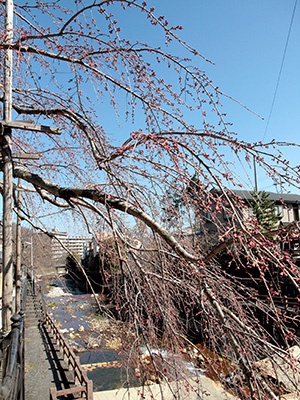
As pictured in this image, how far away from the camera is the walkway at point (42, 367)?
677cm

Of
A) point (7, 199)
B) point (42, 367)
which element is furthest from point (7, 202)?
point (42, 367)

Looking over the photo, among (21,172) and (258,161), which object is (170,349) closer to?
(258,161)

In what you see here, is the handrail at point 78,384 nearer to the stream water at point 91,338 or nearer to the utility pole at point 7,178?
the stream water at point 91,338

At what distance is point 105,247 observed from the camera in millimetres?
3219

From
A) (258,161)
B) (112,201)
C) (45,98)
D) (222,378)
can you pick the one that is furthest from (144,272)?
(45,98)

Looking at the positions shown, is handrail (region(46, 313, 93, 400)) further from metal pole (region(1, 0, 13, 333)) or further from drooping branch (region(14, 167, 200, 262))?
drooping branch (region(14, 167, 200, 262))

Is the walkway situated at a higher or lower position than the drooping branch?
lower

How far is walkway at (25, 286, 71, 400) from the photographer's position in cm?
677

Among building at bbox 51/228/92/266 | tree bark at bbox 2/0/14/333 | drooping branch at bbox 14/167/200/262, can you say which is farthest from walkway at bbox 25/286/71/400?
drooping branch at bbox 14/167/200/262

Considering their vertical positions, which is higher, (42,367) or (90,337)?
(42,367)

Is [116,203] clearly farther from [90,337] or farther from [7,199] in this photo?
[90,337]

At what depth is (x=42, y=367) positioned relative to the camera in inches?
316

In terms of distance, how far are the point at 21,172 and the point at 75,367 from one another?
547cm

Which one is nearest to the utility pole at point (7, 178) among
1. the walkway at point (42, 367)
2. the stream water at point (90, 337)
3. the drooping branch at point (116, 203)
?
the drooping branch at point (116, 203)
